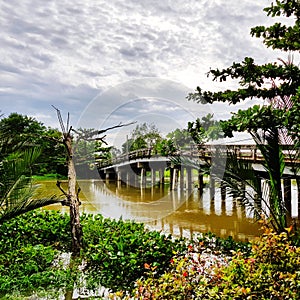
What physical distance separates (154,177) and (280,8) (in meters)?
16.4

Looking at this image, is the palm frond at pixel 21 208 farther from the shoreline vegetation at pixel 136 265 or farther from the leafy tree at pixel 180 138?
the leafy tree at pixel 180 138

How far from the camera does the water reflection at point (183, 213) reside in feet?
29.3

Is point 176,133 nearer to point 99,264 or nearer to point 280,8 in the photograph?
point 280,8

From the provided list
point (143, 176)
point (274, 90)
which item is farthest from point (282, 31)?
point (143, 176)

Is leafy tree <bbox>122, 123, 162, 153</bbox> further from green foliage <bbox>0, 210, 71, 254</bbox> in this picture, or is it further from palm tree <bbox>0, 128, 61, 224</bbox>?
palm tree <bbox>0, 128, 61, 224</bbox>

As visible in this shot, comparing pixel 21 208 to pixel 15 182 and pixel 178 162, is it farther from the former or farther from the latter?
pixel 178 162

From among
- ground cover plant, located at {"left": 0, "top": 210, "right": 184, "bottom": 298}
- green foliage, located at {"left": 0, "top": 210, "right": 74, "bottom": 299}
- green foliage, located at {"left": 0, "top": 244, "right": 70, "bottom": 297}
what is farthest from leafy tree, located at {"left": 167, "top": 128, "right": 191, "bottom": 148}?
green foliage, located at {"left": 0, "top": 244, "right": 70, "bottom": 297}

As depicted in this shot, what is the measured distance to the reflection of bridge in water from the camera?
7577mm

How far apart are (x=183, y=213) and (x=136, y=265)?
6.47m

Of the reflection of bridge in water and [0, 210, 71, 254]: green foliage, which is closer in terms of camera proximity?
[0, 210, 71, 254]: green foliage

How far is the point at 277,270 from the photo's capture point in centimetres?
312

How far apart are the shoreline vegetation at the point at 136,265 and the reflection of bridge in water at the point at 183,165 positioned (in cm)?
158

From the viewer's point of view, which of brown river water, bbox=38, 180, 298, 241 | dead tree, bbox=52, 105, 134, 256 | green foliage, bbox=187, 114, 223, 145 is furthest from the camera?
brown river water, bbox=38, 180, 298, 241

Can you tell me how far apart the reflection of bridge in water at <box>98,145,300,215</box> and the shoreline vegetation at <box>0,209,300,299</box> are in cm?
158
